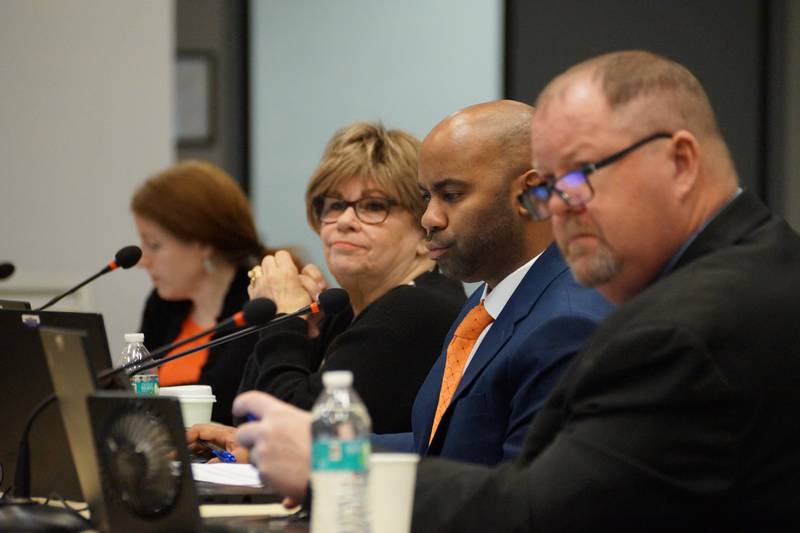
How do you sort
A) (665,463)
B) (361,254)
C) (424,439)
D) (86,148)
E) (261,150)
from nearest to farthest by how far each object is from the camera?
1. (665,463)
2. (424,439)
3. (361,254)
4. (86,148)
5. (261,150)

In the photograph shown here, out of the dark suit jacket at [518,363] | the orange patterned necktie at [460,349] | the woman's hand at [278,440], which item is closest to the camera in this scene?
the woman's hand at [278,440]

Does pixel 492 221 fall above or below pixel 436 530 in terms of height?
above

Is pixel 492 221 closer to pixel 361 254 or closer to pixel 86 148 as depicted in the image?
pixel 361 254

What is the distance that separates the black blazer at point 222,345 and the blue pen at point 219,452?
25.3 inches

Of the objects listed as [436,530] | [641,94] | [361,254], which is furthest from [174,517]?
[361,254]

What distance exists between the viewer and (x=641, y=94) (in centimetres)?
150

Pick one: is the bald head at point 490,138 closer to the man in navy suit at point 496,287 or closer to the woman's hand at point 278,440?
the man in navy suit at point 496,287

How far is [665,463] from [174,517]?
2.07 ft

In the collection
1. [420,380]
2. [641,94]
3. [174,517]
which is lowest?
[420,380]

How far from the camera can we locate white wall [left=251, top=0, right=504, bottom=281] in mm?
5129

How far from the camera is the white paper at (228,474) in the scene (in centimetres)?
204

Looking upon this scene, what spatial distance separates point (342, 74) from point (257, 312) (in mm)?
3442

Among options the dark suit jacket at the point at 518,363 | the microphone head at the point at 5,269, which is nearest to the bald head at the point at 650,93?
the dark suit jacket at the point at 518,363

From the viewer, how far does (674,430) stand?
129cm
